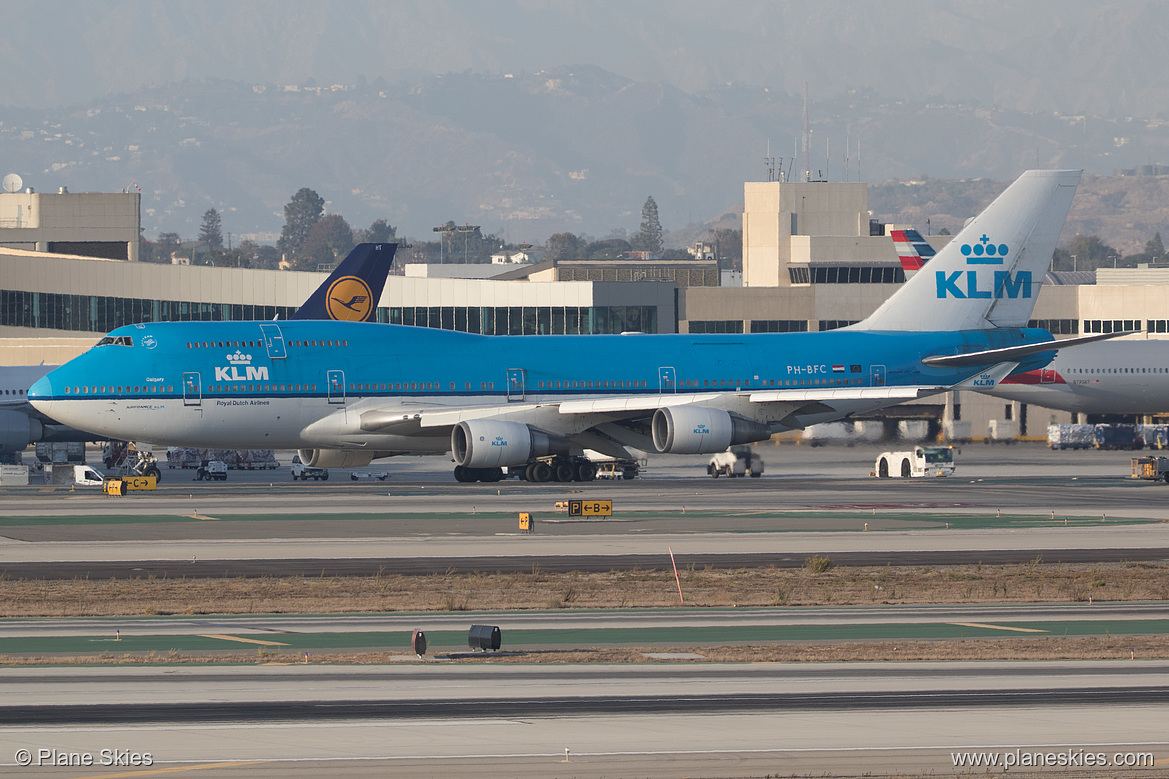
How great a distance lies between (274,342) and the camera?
64.0 metres

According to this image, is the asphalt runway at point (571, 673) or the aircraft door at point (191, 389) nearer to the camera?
the asphalt runway at point (571, 673)

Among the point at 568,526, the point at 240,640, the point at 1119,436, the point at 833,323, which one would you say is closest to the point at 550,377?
the point at 568,526

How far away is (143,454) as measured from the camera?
7794 centimetres

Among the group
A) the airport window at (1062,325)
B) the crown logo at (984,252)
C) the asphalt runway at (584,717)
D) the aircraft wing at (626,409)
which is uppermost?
the crown logo at (984,252)

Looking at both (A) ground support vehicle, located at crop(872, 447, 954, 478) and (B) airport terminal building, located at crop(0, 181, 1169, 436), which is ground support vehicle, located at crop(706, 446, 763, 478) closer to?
(A) ground support vehicle, located at crop(872, 447, 954, 478)

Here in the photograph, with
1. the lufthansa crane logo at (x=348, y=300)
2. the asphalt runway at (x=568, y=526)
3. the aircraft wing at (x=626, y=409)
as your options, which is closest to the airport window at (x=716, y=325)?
the lufthansa crane logo at (x=348, y=300)

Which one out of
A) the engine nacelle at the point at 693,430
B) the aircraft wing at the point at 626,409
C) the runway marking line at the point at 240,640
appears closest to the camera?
the runway marking line at the point at 240,640

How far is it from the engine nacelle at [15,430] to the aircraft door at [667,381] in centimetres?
3472

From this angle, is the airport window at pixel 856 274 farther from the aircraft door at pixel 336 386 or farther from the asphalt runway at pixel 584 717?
the asphalt runway at pixel 584 717

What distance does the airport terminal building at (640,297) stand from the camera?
4505 inches

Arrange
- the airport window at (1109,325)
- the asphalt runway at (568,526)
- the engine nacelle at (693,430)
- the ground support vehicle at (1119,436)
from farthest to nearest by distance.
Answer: the airport window at (1109,325) → the ground support vehicle at (1119,436) → the engine nacelle at (693,430) → the asphalt runway at (568,526)

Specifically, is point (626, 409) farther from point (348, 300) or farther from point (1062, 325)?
point (1062, 325)

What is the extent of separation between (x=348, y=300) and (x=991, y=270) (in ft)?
108

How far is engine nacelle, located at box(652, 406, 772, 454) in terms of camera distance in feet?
213
